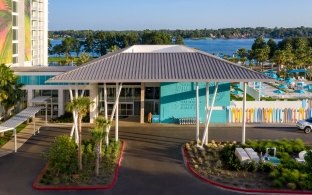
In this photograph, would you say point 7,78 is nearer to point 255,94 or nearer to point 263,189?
point 263,189

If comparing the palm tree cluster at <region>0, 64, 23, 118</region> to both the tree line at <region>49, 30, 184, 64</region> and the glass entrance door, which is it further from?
the tree line at <region>49, 30, 184, 64</region>

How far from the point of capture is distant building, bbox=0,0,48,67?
55.6 metres

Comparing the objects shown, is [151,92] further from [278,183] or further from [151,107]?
[278,183]

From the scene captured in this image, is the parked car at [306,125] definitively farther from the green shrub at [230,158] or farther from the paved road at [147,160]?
the green shrub at [230,158]

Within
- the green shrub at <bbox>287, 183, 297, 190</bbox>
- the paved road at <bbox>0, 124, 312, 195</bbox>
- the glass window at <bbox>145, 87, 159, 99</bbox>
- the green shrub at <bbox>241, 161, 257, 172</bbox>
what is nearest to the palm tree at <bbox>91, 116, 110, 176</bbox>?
the paved road at <bbox>0, 124, 312, 195</bbox>

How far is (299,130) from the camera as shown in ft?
136

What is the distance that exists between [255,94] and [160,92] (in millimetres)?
19685

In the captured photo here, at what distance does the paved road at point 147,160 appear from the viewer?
25062mm

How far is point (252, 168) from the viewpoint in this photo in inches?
1105

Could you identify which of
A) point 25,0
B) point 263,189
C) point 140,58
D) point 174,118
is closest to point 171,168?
point 263,189

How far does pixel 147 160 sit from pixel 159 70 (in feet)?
26.1

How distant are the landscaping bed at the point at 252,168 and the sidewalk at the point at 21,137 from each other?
43.7ft

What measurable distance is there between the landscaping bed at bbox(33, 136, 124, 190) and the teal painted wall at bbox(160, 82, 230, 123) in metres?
15.6

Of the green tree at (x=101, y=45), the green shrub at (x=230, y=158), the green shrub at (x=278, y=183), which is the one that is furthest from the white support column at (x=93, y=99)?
the green tree at (x=101, y=45)
